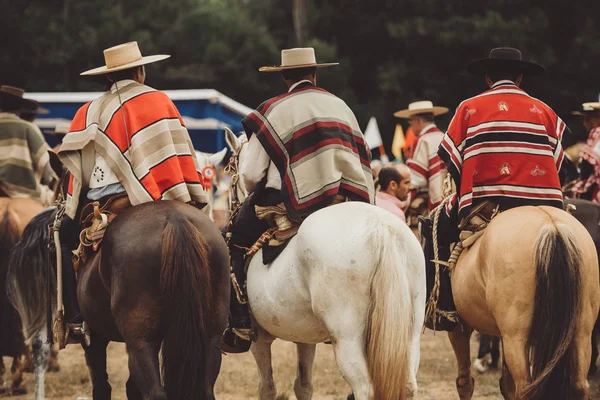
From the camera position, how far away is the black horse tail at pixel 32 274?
7.72m

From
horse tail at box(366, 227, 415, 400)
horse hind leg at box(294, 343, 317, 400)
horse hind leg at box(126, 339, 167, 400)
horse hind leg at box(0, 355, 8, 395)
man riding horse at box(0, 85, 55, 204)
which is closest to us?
horse tail at box(366, 227, 415, 400)

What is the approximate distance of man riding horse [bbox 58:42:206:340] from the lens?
20.1 feet

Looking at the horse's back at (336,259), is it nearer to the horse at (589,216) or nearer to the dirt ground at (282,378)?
the dirt ground at (282,378)

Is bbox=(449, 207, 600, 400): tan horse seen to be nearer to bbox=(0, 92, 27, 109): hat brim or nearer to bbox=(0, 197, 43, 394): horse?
bbox=(0, 197, 43, 394): horse

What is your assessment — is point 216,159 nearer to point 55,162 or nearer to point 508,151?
point 55,162

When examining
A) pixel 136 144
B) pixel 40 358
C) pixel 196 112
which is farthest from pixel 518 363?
pixel 196 112

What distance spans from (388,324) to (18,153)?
5.44 metres

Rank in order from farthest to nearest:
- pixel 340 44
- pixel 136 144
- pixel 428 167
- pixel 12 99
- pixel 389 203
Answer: pixel 340 44, pixel 428 167, pixel 12 99, pixel 389 203, pixel 136 144

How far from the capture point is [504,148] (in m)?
6.71

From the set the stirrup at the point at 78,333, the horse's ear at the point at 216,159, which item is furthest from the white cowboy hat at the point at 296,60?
the horse's ear at the point at 216,159

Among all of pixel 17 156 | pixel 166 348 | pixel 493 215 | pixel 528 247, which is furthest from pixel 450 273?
pixel 17 156

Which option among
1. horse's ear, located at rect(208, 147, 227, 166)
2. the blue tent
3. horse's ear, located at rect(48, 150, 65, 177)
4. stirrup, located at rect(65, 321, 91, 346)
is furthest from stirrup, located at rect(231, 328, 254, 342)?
the blue tent

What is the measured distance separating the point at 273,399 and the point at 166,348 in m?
1.65

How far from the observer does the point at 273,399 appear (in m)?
6.89
